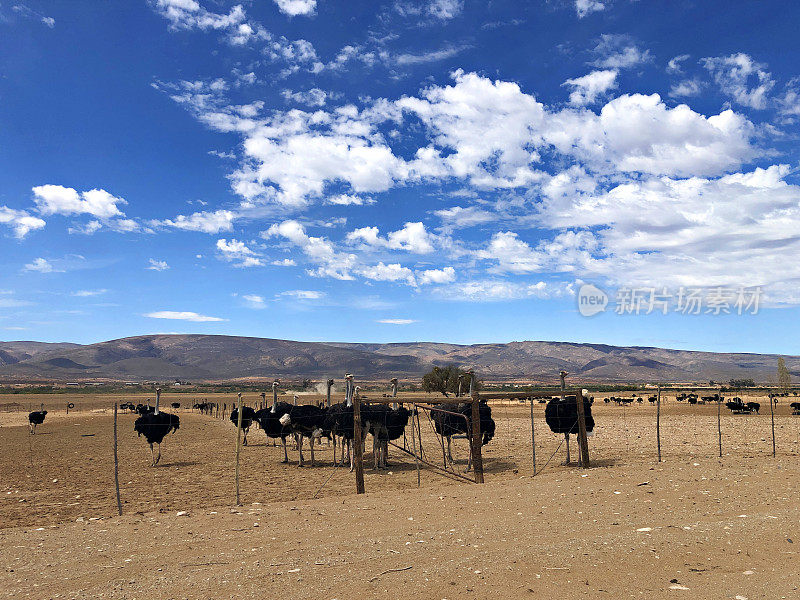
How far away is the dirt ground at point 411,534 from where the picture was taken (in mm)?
6832

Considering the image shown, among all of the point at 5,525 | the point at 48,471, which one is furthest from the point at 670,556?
the point at 48,471

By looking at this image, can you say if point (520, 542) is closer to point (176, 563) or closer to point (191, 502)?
point (176, 563)

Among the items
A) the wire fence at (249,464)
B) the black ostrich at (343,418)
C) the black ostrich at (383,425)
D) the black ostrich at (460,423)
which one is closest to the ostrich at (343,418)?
the black ostrich at (343,418)

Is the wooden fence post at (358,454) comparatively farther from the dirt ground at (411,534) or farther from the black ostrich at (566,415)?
the black ostrich at (566,415)

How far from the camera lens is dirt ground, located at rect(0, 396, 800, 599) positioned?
22.4 ft

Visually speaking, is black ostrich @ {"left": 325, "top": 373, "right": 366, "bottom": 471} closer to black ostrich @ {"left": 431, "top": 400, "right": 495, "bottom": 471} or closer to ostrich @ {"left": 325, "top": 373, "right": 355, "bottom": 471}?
ostrich @ {"left": 325, "top": 373, "right": 355, "bottom": 471}

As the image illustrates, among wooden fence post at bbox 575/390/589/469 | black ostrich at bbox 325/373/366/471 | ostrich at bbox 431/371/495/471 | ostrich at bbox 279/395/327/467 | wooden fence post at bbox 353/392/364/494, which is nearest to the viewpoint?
wooden fence post at bbox 353/392/364/494

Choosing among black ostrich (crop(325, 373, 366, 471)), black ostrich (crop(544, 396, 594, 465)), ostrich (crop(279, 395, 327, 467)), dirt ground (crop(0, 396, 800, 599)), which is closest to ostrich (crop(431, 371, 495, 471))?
dirt ground (crop(0, 396, 800, 599))

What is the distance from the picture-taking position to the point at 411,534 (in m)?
8.93

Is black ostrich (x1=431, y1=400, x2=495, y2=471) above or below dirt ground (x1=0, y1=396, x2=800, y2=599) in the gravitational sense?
above

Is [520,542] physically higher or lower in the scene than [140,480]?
higher

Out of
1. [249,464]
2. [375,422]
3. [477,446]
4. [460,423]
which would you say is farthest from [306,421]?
[477,446]

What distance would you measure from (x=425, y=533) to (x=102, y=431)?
32155 millimetres

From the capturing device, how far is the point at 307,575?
23.6 ft
